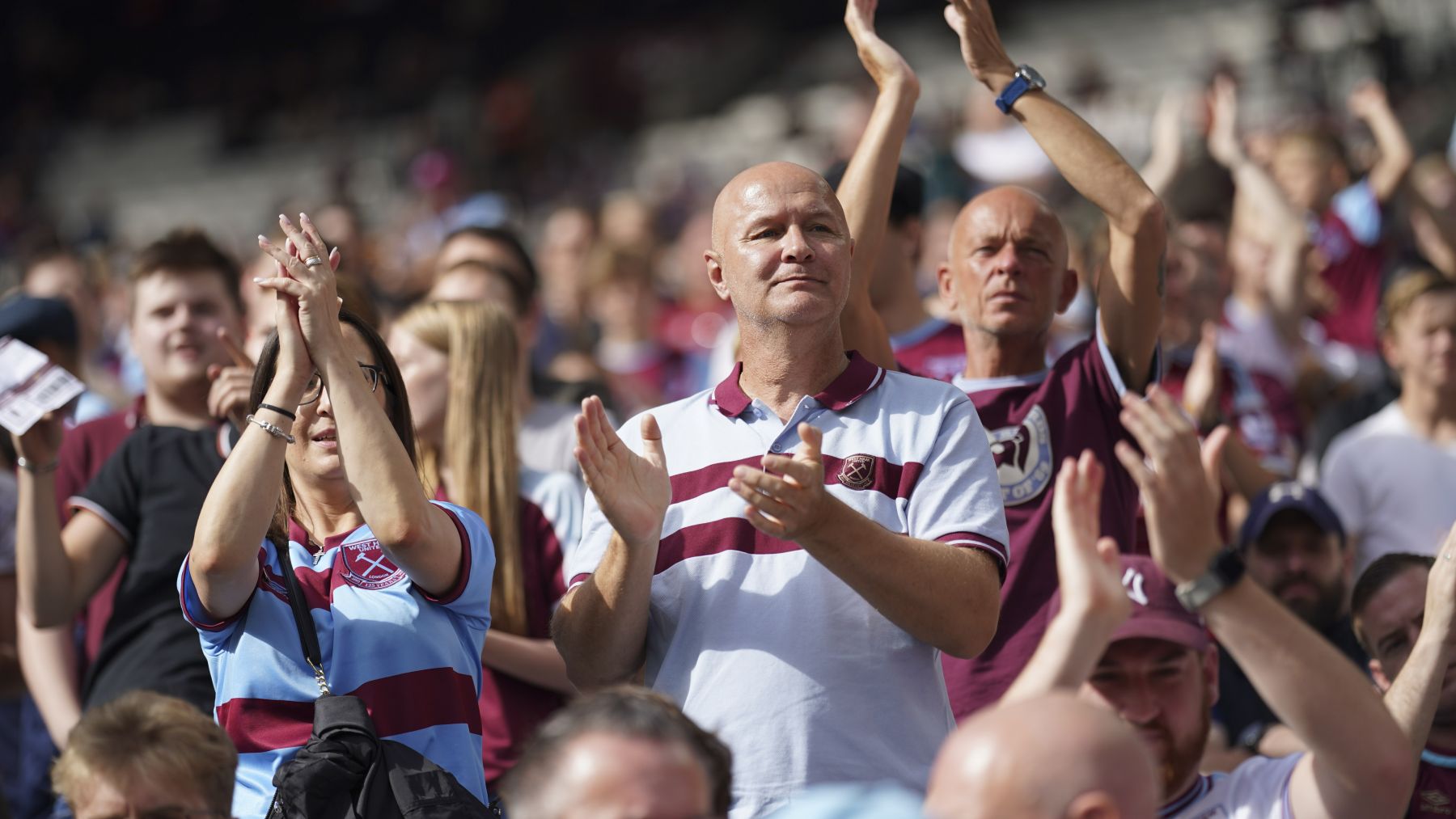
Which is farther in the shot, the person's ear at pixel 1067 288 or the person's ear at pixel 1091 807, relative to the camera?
the person's ear at pixel 1067 288

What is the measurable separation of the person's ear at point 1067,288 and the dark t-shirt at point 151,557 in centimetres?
217

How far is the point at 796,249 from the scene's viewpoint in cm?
335

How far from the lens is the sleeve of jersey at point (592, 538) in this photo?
341 cm

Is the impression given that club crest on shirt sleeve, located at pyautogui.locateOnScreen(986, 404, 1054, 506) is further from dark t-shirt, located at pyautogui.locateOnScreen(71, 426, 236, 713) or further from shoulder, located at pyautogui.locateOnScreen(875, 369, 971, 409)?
dark t-shirt, located at pyautogui.locateOnScreen(71, 426, 236, 713)

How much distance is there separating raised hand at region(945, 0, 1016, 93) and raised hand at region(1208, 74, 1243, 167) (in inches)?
111

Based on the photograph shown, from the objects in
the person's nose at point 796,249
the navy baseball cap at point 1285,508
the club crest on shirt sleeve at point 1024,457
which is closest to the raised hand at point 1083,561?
the person's nose at point 796,249

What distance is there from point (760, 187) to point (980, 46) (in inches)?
46.6

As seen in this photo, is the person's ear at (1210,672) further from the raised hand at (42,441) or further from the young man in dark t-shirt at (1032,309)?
the raised hand at (42,441)

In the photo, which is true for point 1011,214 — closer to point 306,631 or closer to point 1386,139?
point 306,631

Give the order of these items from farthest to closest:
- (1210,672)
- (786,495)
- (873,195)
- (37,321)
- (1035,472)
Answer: (37,321), (873,195), (1035,472), (1210,672), (786,495)

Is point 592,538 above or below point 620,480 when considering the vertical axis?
below

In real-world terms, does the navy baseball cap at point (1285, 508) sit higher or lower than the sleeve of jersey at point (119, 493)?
lower

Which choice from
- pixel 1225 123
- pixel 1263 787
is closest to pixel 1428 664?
pixel 1263 787

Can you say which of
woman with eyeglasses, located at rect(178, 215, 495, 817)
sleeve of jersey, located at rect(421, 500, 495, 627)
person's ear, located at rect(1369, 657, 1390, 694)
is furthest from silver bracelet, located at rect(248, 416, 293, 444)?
person's ear, located at rect(1369, 657, 1390, 694)
